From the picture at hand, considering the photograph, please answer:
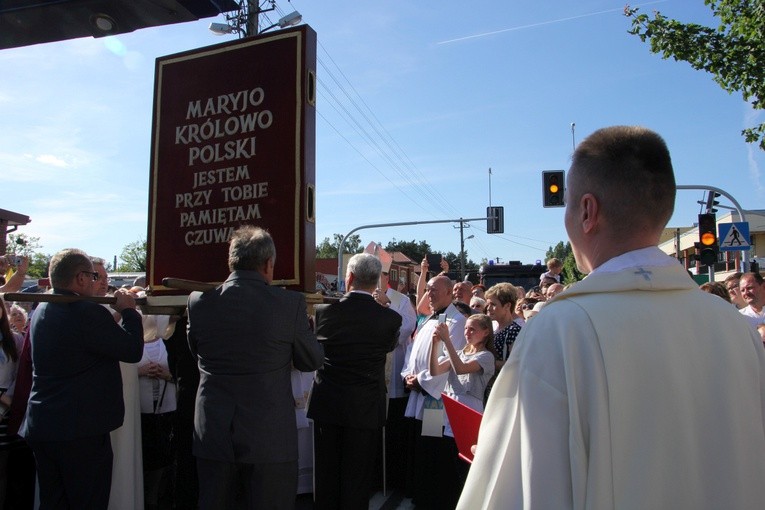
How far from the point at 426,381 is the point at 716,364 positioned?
402 cm

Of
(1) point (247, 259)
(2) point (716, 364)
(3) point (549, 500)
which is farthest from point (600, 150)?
(1) point (247, 259)

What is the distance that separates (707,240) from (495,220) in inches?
497

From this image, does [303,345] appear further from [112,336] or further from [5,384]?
[5,384]

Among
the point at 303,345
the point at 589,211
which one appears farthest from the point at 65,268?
the point at 589,211

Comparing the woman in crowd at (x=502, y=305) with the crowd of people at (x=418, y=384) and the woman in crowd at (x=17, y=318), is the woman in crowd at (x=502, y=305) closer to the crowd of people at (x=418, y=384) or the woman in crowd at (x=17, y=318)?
the crowd of people at (x=418, y=384)

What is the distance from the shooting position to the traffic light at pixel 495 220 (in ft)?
87.4

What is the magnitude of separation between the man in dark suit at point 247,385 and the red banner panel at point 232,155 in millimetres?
252

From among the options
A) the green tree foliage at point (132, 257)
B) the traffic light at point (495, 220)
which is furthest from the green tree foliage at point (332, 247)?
the traffic light at point (495, 220)

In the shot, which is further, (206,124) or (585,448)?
(206,124)

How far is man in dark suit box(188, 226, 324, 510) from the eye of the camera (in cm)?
340

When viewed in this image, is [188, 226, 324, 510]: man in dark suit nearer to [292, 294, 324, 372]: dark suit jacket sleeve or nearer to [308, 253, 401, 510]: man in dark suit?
[292, 294, 324, 372]: dark suit jacket sleeve

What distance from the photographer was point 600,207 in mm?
1515

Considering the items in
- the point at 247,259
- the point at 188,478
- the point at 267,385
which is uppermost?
the point at 247,259

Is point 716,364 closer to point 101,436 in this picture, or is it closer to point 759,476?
point 759,476
